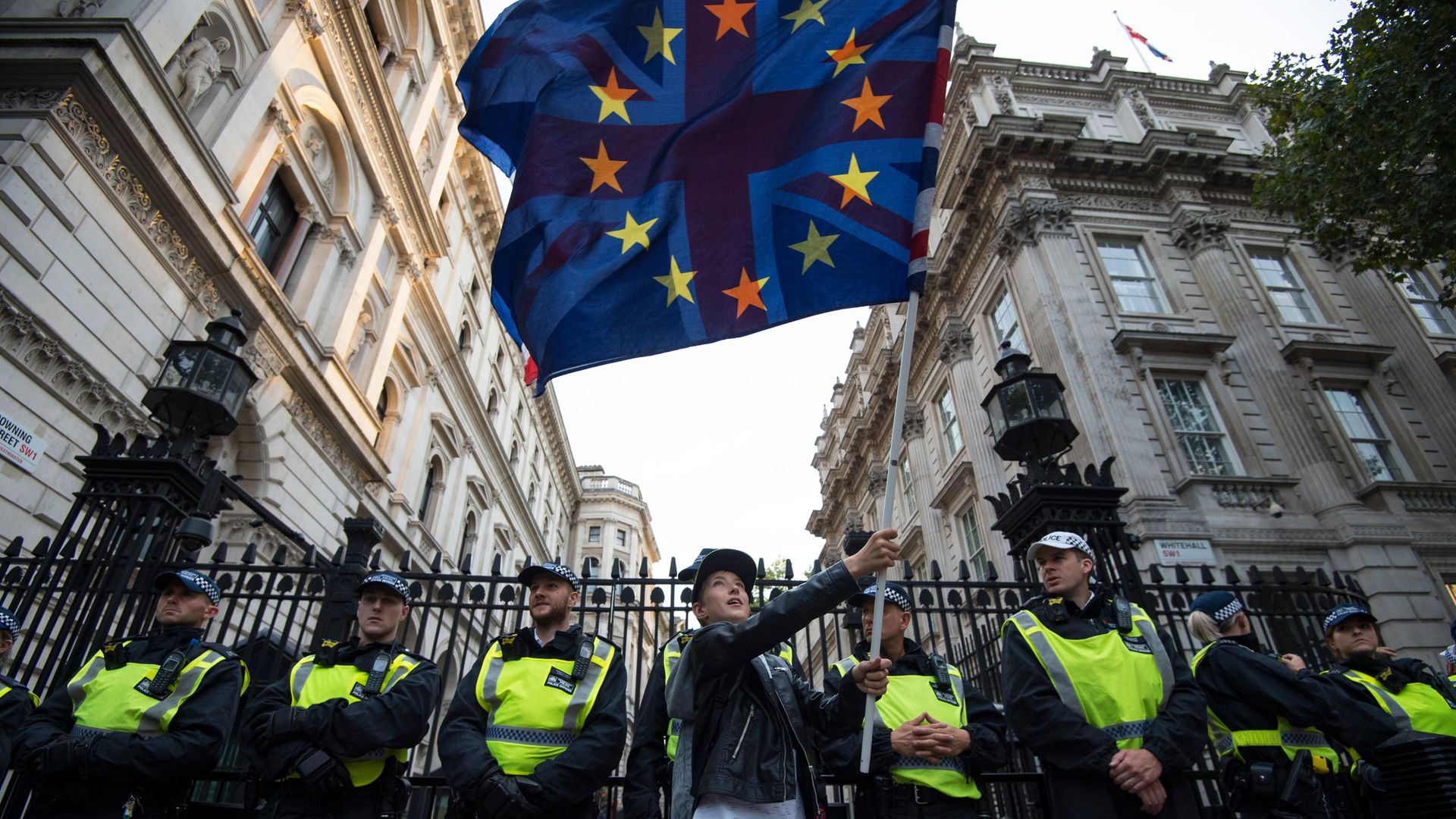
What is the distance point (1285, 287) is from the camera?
18.4 metres

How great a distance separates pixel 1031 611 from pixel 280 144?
1567cm

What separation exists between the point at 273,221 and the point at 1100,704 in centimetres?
1657

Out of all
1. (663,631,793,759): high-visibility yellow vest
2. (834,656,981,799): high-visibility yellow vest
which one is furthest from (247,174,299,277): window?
(834,656,981,799): high-visibility yellow vest

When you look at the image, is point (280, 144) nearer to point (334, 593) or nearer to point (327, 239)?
point (327, 239)

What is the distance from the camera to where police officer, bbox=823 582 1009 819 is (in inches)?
139

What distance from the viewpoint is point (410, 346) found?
21188 millimetres

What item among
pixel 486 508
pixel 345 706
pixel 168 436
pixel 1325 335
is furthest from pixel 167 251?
pixel 1325 335

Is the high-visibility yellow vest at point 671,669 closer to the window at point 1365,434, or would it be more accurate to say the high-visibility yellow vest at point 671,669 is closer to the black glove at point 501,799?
the black glove at point 501,799

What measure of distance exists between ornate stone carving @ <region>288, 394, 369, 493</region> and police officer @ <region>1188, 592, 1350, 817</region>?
14.9 metres

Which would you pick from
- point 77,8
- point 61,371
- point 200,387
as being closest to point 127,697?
point 200,387

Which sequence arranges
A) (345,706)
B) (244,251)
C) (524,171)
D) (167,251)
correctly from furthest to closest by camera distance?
(244,251) → (167,251) → (524,171) → (345,706)

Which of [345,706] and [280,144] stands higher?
[280,144]

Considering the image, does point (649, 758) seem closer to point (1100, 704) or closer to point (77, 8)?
point (1100, 704)

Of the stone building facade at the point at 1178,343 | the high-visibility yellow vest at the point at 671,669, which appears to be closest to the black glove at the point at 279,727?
the high-visibility yellow vest at the point at 671,669
